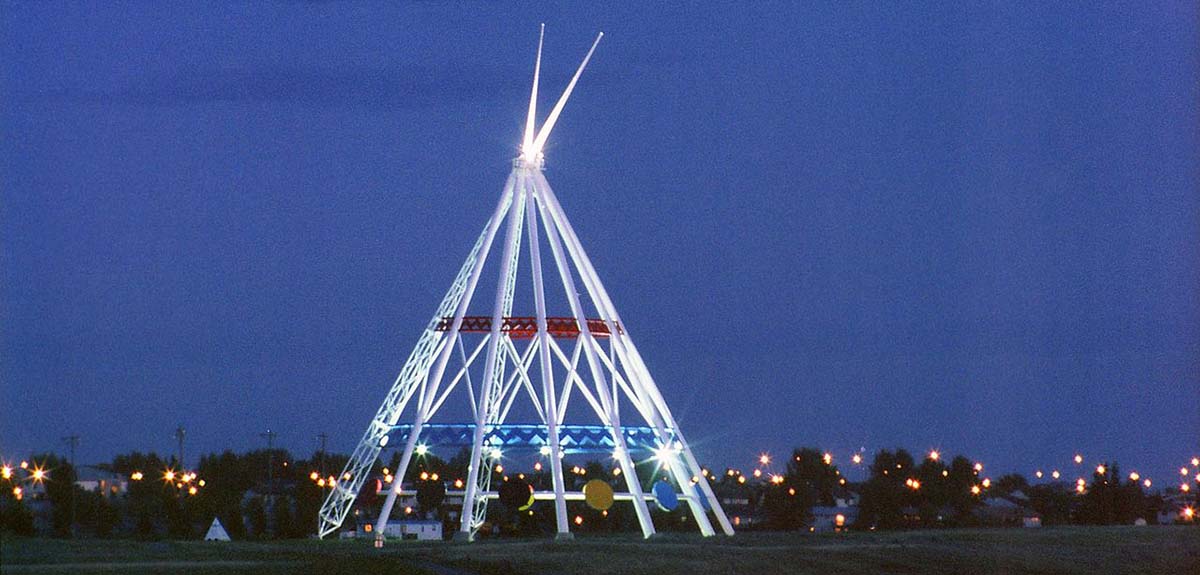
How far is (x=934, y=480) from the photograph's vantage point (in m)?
132

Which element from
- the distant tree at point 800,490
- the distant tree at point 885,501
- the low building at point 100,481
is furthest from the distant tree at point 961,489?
the low building at point 100,481

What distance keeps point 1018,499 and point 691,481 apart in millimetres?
89128

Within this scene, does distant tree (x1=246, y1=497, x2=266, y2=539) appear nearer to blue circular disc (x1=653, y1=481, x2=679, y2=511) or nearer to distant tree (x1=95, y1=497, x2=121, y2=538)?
distant tree (x1=95, y1=497, x2=121, y2=538)

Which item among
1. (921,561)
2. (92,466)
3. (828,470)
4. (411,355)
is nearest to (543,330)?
(411,355)

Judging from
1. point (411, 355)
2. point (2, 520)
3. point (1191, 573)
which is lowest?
point (1191, 573)

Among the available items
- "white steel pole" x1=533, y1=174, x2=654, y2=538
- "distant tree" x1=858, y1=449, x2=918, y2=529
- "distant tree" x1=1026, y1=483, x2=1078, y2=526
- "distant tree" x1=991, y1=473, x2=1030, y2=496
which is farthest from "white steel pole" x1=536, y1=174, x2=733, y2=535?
"distant tree" x1=991, y1=473, x2=1030, y2=496

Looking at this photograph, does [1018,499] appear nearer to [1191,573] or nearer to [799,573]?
[1191,573]

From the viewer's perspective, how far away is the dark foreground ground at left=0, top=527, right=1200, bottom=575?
44.0m

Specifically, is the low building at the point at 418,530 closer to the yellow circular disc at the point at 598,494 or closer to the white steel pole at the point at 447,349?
the white steel pole at the point at 447,349

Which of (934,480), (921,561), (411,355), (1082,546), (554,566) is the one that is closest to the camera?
(554,566)

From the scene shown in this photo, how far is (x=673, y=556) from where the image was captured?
161 feet

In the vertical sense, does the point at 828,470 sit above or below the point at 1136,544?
above

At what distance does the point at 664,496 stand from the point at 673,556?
23.0 meters

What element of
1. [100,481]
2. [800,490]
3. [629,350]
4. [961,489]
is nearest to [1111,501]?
[961,489]
